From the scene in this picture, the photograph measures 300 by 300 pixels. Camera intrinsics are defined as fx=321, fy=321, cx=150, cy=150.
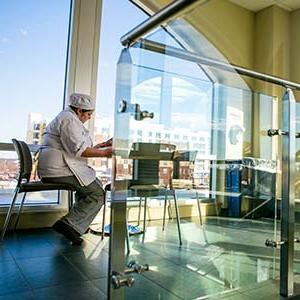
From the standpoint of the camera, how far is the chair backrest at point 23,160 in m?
2.59

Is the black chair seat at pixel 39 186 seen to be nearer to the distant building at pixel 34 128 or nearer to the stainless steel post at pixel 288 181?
the distant building at pixel 34 128

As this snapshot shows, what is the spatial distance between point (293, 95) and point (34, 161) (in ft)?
7.50

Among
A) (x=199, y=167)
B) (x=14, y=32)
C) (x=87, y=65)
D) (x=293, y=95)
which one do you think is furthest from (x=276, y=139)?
(x=14, y=32)

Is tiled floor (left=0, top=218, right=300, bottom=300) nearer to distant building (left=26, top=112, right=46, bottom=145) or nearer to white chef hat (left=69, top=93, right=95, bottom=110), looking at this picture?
distant building (left=26, top=112, right=46, bottom=145)

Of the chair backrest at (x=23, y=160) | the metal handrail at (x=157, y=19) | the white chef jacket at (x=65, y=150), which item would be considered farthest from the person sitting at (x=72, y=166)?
the metal handrail at (x=157, y=19)

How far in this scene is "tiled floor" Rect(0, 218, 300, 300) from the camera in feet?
5.24

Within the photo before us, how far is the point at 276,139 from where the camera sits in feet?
6.66

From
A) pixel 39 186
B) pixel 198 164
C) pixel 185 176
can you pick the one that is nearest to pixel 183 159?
pixel 185 176

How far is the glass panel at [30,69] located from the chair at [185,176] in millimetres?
1398

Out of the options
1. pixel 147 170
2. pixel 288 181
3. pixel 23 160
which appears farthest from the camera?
pixel 23 160

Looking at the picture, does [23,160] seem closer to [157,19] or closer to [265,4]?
[157,19]

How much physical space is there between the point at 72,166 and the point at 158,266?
1.12 m

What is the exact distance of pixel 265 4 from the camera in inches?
176

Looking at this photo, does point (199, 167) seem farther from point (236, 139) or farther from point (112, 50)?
point (112, 50)
